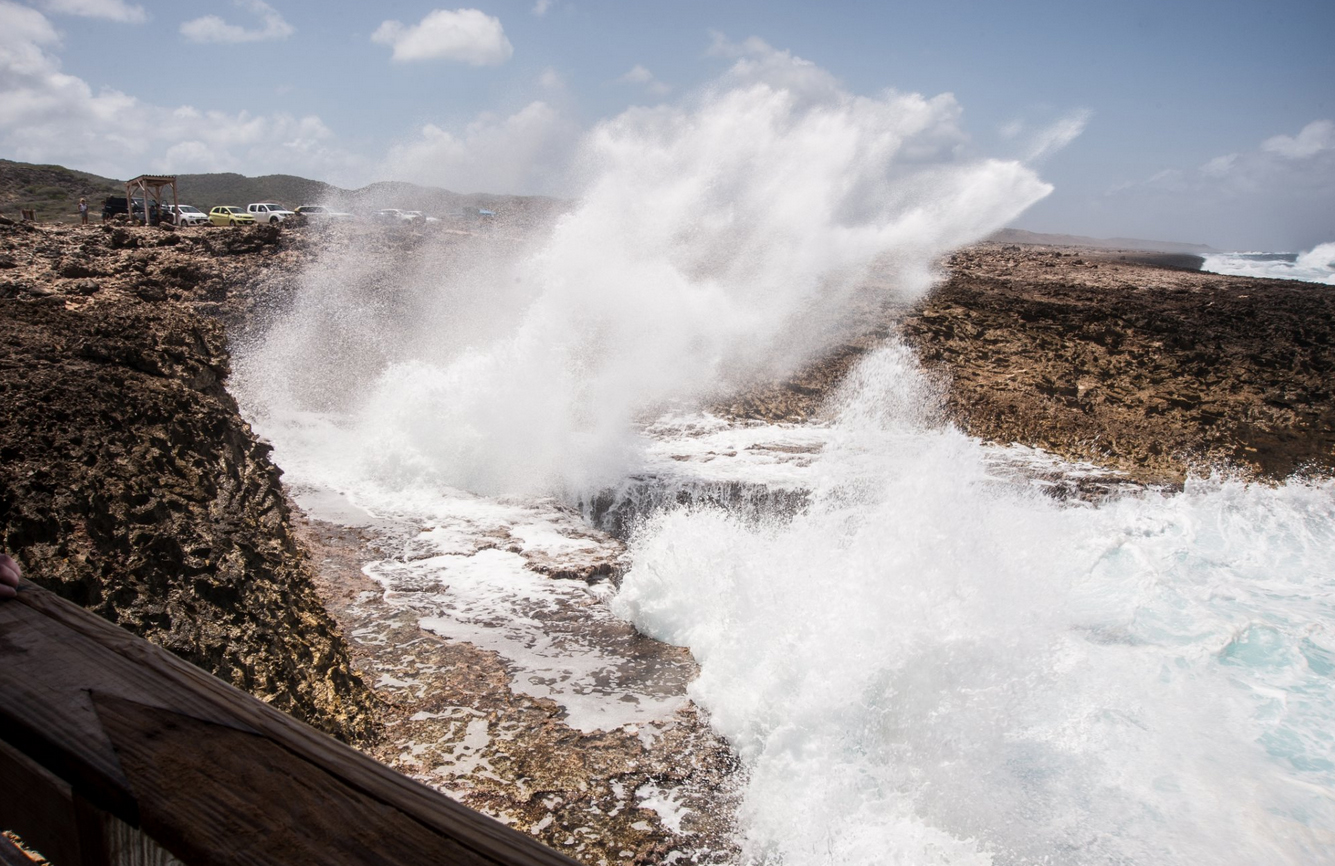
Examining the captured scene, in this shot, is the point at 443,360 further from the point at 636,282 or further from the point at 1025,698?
the point at 1025,698

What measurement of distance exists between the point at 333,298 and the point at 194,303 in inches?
88.3

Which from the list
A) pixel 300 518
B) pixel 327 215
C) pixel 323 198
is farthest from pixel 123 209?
pixel 300 518

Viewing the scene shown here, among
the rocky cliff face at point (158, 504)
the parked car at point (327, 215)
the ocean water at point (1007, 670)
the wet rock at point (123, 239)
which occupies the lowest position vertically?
the ocean water at point (1007, 670)

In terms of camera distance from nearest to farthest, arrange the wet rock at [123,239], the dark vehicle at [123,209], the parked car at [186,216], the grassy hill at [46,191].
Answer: the wet rock at [123,239], the dark vehicle at [123,209], the parked car at [186,216], the grassy hill at [46,191]

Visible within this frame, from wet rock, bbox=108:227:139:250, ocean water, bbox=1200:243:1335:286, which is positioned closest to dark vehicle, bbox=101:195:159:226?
wet rock, bbox=108:227:139:250

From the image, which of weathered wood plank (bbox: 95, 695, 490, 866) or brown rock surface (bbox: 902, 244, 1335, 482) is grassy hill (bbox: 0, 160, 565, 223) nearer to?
brown rock surface (bbox: 902, 244, 1335, 482)

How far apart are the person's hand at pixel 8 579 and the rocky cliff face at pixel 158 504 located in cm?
252

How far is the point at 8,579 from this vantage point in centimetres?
100

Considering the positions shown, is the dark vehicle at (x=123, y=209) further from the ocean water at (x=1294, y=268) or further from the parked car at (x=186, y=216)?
the ocean water at (x=1294, y=268)

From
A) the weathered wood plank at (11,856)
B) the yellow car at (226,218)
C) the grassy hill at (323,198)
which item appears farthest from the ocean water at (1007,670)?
the yellow car at (226,218)

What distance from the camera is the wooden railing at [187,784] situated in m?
0.70

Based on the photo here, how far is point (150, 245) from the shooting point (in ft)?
45.9

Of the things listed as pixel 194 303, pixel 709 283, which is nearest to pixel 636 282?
pixel 709 283

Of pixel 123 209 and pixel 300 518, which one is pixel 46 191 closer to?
pixel 123 209
